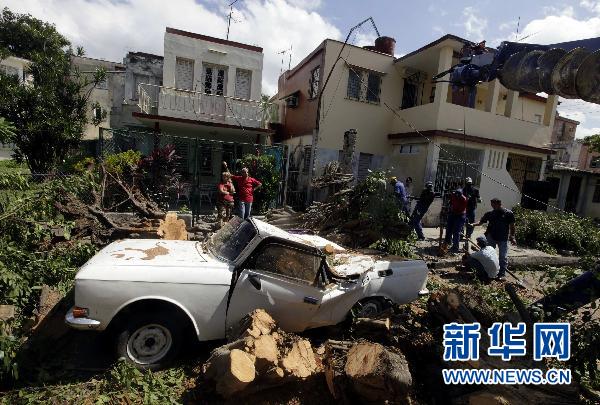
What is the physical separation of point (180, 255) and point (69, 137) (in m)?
11.2

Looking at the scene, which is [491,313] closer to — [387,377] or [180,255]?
[387,377]

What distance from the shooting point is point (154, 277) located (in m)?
3.50

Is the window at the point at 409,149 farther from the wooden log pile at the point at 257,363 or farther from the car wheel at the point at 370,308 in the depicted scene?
the wooden log pile at the point at 257,363

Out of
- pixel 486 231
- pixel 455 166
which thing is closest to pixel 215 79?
pixel 455 166

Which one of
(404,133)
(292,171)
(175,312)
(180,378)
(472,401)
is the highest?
(404,133)

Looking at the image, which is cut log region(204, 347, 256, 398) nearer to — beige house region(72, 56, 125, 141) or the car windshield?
the car windshield

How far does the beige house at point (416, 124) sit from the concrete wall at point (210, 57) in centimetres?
226

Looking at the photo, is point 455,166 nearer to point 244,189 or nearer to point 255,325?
point 244,189

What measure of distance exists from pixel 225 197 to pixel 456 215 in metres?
5.90

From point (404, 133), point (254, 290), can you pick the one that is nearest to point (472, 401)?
point (254, 290)

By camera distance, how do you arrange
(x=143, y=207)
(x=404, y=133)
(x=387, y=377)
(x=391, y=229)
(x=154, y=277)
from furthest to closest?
(x=404, y=133) < (x=143, y=207) < (x=391, y=229) < (x=154, y=277) < (x=387, y=377)

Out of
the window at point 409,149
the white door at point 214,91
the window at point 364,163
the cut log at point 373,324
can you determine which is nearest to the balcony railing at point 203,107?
the white door at point 214,91

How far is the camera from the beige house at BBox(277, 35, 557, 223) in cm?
1254

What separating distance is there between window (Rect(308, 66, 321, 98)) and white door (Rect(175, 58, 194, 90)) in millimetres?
5089
